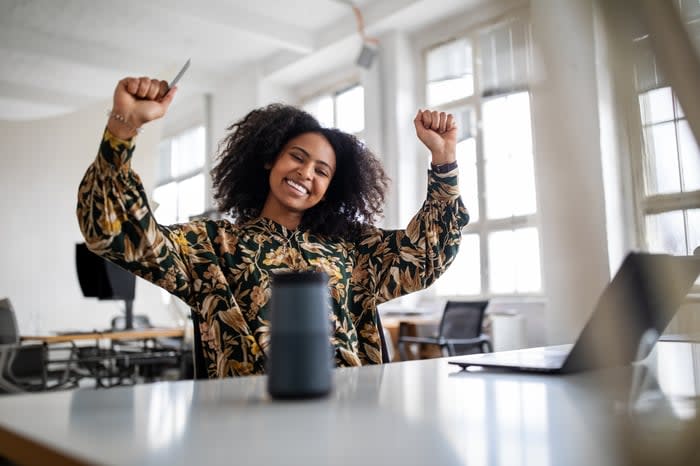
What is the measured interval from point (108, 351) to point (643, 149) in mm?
4238

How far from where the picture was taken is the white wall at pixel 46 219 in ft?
21.4

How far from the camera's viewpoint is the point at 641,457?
0.36 m

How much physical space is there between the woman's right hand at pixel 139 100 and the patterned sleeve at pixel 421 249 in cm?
61

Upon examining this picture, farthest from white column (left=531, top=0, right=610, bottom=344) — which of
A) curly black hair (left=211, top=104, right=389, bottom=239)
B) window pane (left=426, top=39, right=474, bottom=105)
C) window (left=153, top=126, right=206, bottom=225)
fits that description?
window (left=153, top=126, right=206, bottom=225)

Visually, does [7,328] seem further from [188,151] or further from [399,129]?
[188,151]

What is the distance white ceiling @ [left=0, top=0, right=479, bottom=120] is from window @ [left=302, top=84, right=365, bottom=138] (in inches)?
13.2

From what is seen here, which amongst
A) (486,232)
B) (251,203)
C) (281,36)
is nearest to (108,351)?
(251,203)

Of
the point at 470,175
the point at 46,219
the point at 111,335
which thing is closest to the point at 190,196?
the point at 46,219

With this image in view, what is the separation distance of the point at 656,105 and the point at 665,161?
0.02m

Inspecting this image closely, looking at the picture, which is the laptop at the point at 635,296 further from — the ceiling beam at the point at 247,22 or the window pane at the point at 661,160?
the ceiling beam at the point at 247,22

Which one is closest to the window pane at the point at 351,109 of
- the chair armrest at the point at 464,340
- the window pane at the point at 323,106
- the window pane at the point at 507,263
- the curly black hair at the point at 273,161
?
the window pane at the point at 323,106

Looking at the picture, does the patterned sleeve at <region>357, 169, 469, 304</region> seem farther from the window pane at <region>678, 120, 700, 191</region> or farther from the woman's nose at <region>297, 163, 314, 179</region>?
the window pane at <region>678, 120, 700, 191</region>

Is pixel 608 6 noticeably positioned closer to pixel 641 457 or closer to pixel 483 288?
pixel 641 457

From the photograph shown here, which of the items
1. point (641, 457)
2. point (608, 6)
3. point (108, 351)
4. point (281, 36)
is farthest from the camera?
point (281, 36)
